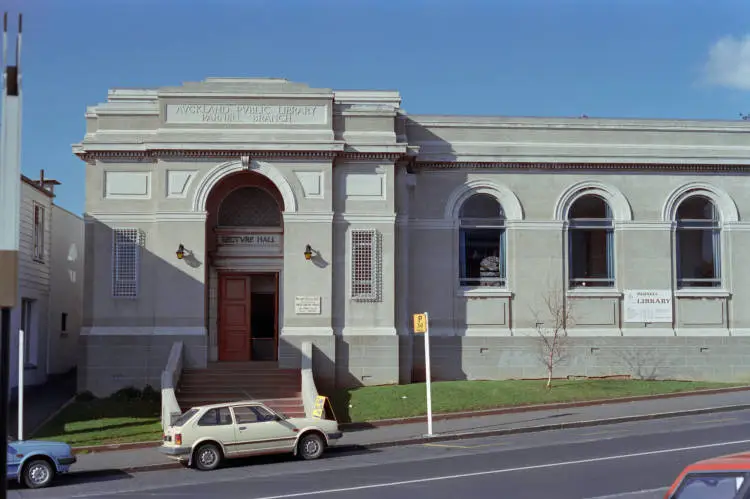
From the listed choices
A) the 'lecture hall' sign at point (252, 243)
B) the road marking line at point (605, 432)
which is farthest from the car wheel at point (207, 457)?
the 'lecture hall' sign at point (252, 243)

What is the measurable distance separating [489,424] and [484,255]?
8.15 meters

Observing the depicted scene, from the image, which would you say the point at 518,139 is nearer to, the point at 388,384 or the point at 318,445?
the point at 388,384

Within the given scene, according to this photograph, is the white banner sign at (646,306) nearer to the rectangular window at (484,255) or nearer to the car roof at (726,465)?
the rectangular window at (484,255)

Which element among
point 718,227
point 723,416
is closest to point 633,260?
point 718,227

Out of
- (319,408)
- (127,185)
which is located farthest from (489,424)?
(127,185)

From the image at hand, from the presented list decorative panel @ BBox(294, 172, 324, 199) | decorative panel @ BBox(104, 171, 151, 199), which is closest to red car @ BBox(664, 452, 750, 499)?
decorative panel @ BBox(294, 172, 324, 199)

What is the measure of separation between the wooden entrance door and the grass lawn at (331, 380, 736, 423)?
13.4 ft

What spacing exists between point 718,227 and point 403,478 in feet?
62.9

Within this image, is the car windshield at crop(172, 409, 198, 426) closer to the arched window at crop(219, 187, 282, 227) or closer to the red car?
the arched window at crop(219, 187, 282, 227)

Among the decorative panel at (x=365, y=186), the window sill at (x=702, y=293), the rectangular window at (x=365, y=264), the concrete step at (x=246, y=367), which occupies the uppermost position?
the decorative panel at (x=365, y=186)

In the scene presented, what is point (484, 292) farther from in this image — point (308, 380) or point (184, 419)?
point (184, 419)

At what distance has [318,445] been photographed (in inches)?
857

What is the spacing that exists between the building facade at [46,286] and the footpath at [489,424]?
1229 centimetres

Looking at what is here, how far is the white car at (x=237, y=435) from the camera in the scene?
20.8 metres
